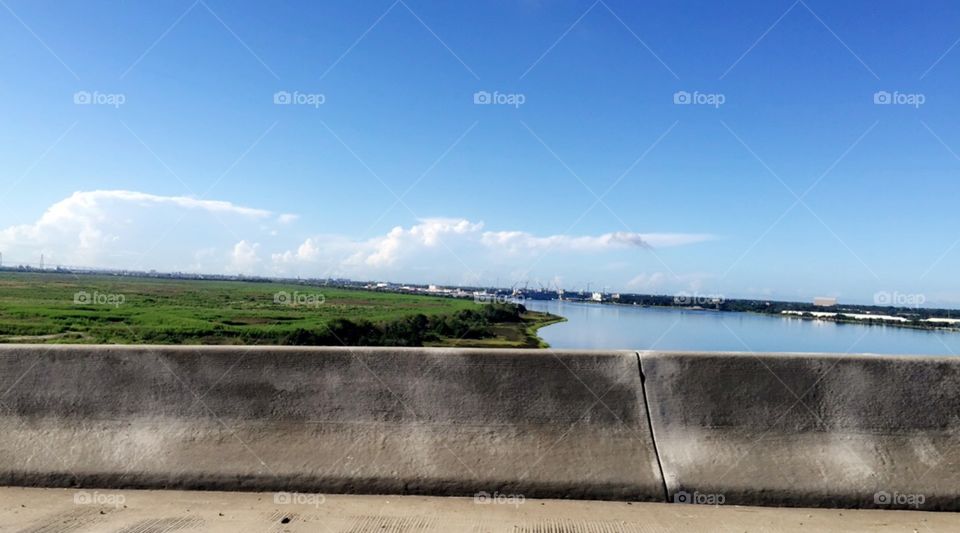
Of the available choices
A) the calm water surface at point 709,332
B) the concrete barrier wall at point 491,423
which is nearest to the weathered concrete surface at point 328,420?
the concrete barrier wall at point 491,423

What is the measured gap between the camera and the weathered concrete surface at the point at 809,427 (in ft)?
14.0

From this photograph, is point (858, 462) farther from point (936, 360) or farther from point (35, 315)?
point (35, 315)

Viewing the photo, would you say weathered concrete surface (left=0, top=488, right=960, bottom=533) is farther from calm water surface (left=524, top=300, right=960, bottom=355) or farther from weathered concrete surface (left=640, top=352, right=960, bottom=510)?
calm water surface (left=524, top=300, right=960, bottom=355)

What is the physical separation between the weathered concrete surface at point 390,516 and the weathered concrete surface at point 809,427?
0.17 metres

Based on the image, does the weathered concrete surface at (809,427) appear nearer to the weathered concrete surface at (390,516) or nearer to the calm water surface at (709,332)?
the weathered concrete surface at (390,516)

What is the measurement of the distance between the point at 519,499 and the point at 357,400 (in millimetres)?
1328

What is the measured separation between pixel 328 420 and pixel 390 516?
99 centimetres

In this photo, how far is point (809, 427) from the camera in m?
4.54

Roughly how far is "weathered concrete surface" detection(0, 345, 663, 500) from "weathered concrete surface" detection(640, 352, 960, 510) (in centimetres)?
26

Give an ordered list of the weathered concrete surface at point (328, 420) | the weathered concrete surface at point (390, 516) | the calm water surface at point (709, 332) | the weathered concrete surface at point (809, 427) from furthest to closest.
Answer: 1. the calm water surface at point (709, 332)
2. the weathered concrete surface at point (328, 420)
3. the weathered concrete surface at point (809, 427)
4. the weathered concrete surface at point (390, 516)

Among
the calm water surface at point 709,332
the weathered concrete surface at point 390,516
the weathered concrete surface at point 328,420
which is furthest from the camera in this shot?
the calm water surface at point 709,332

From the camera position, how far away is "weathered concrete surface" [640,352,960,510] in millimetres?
4254

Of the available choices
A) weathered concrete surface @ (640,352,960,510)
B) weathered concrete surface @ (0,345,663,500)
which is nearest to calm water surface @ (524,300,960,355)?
weathered concrete surface @ (640,352,960,510)

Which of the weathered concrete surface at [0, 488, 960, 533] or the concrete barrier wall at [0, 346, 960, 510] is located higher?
the concrete barrier wall at [0, 346, 960, 510]
